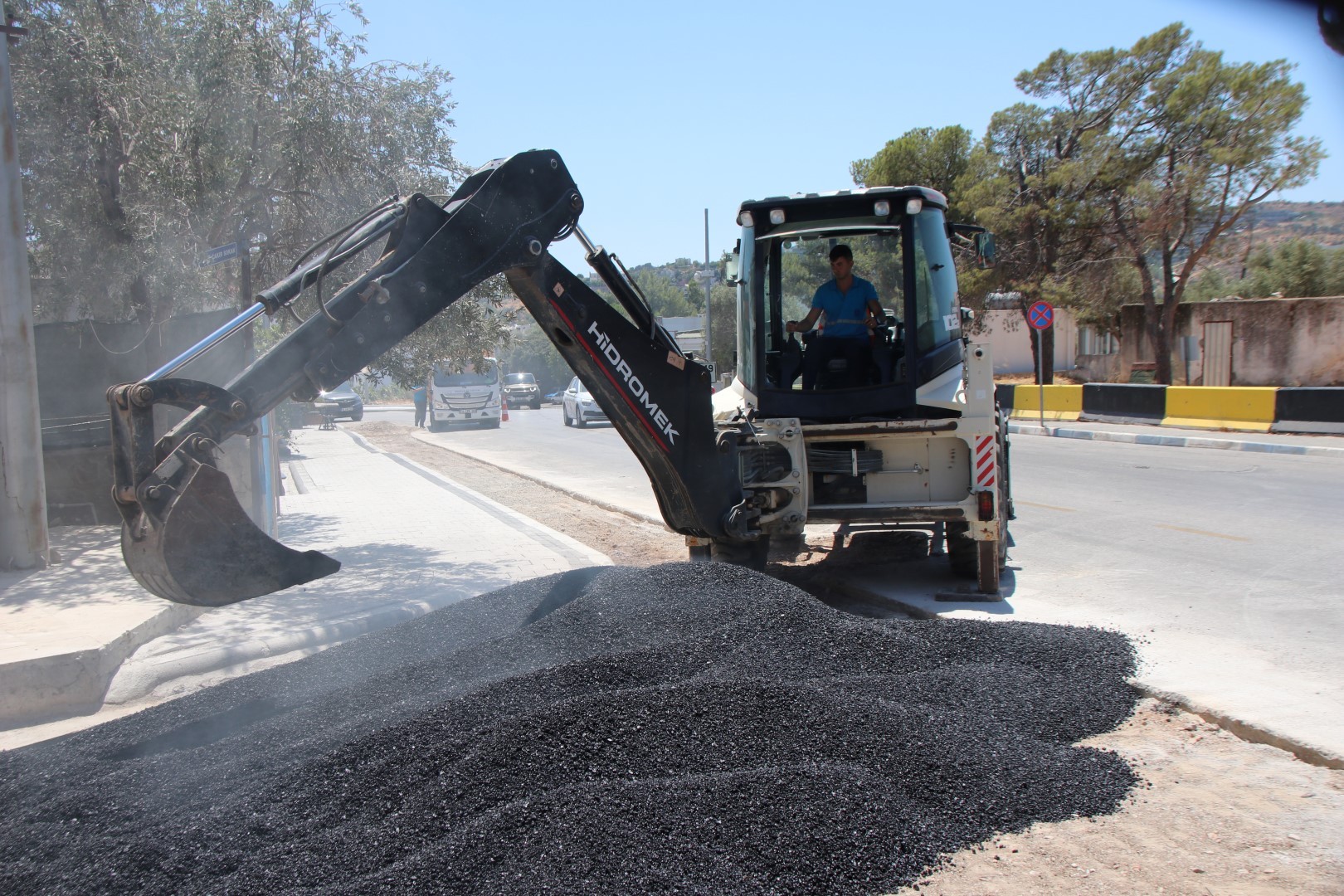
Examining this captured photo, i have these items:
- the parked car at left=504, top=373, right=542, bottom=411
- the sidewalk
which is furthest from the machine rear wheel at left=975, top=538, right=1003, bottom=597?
the parked car at left=504, top=373, right=542, bottom=411

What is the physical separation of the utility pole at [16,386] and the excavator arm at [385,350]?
4.40 m

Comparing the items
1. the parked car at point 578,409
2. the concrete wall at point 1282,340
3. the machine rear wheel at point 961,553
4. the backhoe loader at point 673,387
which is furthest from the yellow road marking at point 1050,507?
the parked car at point 578,409

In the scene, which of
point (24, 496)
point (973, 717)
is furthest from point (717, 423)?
point (24, 496)

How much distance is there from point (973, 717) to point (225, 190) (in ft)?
26.0

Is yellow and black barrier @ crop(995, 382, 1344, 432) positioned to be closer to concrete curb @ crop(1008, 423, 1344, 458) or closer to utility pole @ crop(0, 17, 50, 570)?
concrete curb @ crop(1008, 423, 1344, 458)

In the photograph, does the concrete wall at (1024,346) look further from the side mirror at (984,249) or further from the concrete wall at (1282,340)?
the side mirror at (984,249)

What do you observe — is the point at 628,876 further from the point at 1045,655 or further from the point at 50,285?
the point at 50,285

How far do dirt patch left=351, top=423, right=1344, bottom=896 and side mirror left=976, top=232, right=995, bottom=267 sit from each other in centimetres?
392

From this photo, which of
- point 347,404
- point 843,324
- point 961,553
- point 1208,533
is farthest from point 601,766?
point 347,404

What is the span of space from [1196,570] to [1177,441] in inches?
455

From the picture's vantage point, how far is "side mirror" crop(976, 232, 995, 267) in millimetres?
7855

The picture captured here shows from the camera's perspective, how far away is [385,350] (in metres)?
4.87

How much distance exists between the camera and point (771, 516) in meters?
7.22

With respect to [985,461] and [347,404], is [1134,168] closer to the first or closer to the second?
[985,461]
